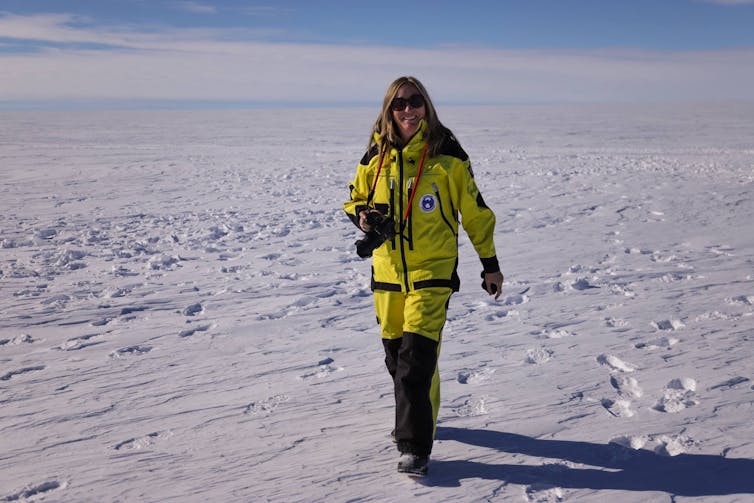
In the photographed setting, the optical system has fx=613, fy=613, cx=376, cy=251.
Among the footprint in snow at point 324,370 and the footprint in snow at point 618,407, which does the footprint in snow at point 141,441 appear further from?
the footprint in snow at point 618,407

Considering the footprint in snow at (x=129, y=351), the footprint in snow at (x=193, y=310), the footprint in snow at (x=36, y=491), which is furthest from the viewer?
the footprint in snow at (x=193, y=310)

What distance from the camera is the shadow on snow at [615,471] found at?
241 centimetres

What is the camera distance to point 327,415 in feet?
10.3

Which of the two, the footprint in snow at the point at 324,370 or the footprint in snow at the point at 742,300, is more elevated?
the footprint in snow at the point at 742,300

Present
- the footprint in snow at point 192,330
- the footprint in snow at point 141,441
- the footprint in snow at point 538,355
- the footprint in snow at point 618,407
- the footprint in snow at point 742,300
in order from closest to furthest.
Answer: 1. the footprint in snow at point 141,441
2. the footprint in snow at point 618,407
3. the footprint in snow at point 538,355
4. the footprint in snow at point 192,330
5. the footprint in snow at point 742,300

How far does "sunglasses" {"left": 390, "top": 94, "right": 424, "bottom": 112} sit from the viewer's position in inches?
98.7

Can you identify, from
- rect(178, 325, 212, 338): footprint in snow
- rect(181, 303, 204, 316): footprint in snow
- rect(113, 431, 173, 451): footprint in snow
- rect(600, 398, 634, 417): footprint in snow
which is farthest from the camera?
rect(181, 303, 204, 316): footprint in snow

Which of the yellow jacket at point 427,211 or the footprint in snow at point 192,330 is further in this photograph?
the footprint in snow at point 192,330

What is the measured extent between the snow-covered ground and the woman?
34 cm

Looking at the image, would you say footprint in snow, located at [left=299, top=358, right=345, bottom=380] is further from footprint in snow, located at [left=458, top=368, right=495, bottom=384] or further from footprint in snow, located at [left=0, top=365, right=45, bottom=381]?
footprint in snow, located at [left=0, top=365, right=45, bottom=381]

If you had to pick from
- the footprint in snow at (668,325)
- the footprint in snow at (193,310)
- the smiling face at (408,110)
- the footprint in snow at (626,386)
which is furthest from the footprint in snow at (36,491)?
the footprint in snow at (668,325)

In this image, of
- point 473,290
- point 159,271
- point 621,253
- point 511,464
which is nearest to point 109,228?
point 159,271

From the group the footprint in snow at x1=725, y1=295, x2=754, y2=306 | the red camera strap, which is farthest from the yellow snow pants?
the footprint in snow at x1=725, y1=295, x2=754, y2=306

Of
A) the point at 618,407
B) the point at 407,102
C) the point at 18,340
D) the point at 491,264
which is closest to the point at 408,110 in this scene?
the point at 407,102
